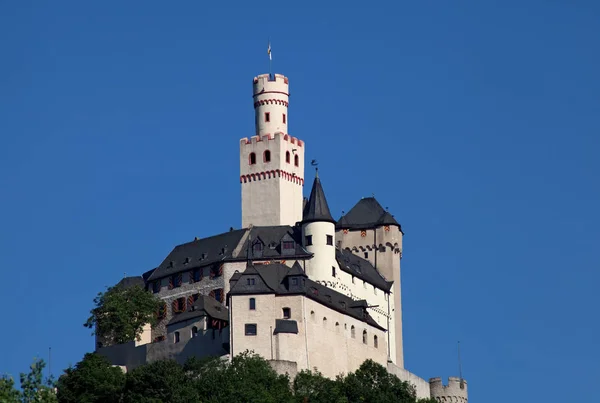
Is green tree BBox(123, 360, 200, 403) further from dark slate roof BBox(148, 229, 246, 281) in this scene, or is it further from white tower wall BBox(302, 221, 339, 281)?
dark slate roof BBox(148, 229, 246, 281)

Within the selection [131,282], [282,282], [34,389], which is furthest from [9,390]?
[131,282]

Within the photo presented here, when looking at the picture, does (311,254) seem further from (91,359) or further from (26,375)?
(26,375)

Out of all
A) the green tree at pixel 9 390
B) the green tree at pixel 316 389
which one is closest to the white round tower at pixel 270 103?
the green tree at pixel 316 389

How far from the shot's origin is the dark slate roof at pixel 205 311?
132m

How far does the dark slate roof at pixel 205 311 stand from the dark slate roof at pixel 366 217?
16.7m

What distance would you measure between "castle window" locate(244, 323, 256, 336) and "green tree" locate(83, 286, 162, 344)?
1614 cm

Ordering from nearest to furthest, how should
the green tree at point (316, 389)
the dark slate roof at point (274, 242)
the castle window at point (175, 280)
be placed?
1. the green tree at point (316, 389)
2. the dark slate roof at point (274, 242)
3. the castle window at point (175, 280)

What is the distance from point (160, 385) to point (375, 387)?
15460 millimetres

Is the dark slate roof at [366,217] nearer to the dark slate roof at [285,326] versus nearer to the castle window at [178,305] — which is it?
the castle window at [178,305]

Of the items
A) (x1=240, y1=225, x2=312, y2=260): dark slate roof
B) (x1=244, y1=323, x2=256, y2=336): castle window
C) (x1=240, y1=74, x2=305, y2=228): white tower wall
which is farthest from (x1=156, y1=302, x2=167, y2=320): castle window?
(x1=244, y1=323, x2=256, y2=336): castle window

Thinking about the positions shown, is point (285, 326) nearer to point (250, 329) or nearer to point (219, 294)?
point (250, 329)

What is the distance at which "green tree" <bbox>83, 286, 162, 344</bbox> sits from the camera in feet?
461

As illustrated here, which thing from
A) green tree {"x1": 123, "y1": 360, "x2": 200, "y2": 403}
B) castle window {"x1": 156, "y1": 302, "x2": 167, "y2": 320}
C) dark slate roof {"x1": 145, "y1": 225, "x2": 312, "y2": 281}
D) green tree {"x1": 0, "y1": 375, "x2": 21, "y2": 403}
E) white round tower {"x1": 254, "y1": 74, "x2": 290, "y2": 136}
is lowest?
green tree {"x1": 0, "y1": 375, "x2": 21, "y2": 403}

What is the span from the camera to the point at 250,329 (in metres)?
126
